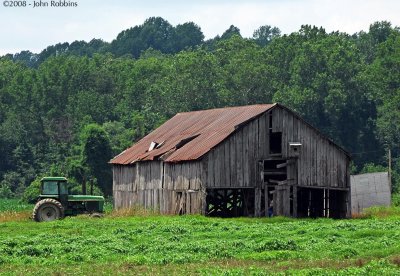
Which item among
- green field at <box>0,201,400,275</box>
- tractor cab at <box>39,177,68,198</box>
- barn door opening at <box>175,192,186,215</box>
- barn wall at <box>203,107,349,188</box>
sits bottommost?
green field at <box>0,201,400,275</box>

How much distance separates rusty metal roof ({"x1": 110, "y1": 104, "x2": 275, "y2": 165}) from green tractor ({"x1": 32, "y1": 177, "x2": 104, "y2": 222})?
504 centimetres

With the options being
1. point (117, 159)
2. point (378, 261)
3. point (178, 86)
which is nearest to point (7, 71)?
point (178, 86)

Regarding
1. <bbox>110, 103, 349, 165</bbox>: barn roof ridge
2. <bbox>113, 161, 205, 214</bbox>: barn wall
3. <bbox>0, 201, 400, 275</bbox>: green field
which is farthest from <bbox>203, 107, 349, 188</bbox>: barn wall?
<bbox>0, 201, 400, 275</bbox>: green field

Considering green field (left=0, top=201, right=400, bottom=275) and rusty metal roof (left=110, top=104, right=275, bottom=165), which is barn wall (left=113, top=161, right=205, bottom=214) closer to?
rusty metal roof (left=110, top=104, right=275, bottom=165)

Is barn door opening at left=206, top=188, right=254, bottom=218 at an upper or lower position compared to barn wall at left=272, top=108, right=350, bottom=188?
lower

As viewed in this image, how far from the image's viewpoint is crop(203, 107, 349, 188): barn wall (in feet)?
220

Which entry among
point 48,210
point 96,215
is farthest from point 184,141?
point 48,210

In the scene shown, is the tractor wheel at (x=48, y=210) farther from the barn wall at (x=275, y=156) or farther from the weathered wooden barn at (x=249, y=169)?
the barn wall at (x=275, y=156)

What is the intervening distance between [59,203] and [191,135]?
34.4 feet

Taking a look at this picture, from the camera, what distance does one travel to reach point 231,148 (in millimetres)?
67562

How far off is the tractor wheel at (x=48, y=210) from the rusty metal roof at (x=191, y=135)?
7432 millimetres

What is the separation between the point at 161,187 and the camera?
7050 centimetres

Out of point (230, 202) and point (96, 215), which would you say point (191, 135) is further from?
A: point (96, 215)

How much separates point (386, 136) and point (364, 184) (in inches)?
1987
